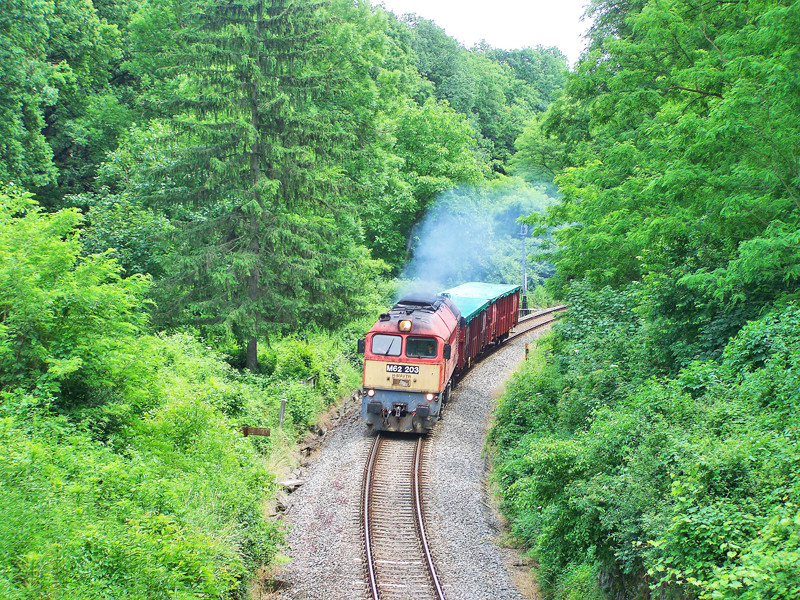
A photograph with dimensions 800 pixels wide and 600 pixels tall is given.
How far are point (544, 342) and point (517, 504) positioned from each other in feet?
38.7

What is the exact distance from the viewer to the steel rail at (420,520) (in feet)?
34.5

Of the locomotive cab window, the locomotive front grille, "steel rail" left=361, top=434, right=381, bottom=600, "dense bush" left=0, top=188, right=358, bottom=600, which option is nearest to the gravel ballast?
"steel rail" left=361, top=434, right=381, bottom=600

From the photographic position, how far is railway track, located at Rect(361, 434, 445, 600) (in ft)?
34.6

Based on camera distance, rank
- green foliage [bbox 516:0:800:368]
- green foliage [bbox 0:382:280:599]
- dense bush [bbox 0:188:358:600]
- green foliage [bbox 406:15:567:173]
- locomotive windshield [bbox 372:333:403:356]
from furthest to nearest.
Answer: green foliage [bbox 406:15:567:173], locomotive windshield [bbox 372:333:403:356], green foliage [bbox 516:0:800:368], dense bush [bbox 0:188:358:600], green foliage [bbox 0:382:280:599]

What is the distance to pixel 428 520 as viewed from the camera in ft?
42.7

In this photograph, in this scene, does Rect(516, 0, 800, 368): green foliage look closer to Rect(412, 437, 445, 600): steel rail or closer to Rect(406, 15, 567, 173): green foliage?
Rect(412, 437, 445, 600): steel rail

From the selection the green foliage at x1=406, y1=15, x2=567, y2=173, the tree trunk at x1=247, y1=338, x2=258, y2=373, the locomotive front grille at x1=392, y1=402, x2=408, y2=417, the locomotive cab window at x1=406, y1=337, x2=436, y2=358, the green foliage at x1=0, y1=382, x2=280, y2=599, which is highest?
the green foliage at x1=406, y1=15, x2=567, y2=173

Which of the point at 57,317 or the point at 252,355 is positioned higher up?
the point at 57,317

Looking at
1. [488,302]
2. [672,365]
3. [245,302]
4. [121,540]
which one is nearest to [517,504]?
[672,365]

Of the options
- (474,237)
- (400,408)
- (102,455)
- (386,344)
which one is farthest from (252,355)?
(474,237)

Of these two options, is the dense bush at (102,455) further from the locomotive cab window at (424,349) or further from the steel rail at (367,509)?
the locomotive cab window at (424,349)

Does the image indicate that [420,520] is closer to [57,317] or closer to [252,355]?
[57,317]

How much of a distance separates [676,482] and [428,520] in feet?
22.1

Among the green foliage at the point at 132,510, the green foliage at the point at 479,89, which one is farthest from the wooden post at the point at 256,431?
the green foliage at the point at 479,89
